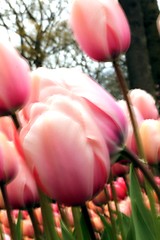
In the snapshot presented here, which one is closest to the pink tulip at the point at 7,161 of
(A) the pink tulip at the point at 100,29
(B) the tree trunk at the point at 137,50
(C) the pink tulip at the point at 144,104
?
(A) the pink tulip at the point at 100,29

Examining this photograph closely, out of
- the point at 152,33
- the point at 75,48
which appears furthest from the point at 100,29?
the point at 75,48

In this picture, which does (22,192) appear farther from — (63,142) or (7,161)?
(63,142)

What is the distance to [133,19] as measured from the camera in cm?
695

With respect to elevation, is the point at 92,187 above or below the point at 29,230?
above

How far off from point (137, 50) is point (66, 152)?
621 cm

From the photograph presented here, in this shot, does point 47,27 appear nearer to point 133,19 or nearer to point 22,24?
point 22,24

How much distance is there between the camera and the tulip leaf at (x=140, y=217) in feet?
2.91

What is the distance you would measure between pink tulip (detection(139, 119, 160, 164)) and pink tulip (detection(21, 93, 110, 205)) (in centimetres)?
35

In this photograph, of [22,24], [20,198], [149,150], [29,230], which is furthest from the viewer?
[22,24]

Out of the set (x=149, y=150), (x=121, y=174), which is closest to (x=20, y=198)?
(x=149, y=150)

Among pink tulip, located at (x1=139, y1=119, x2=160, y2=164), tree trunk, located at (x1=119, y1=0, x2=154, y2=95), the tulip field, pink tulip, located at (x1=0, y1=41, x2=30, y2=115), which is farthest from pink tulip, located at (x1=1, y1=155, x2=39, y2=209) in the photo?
tree trunk, located at (x1=119, y1=0, x2=154, y2=95)

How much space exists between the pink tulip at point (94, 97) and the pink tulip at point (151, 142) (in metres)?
0.27

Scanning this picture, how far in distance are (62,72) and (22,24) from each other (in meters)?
14.5

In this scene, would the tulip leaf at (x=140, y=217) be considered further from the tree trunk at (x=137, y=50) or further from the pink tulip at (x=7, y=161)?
the tree trunk at (x=137, y=50)
